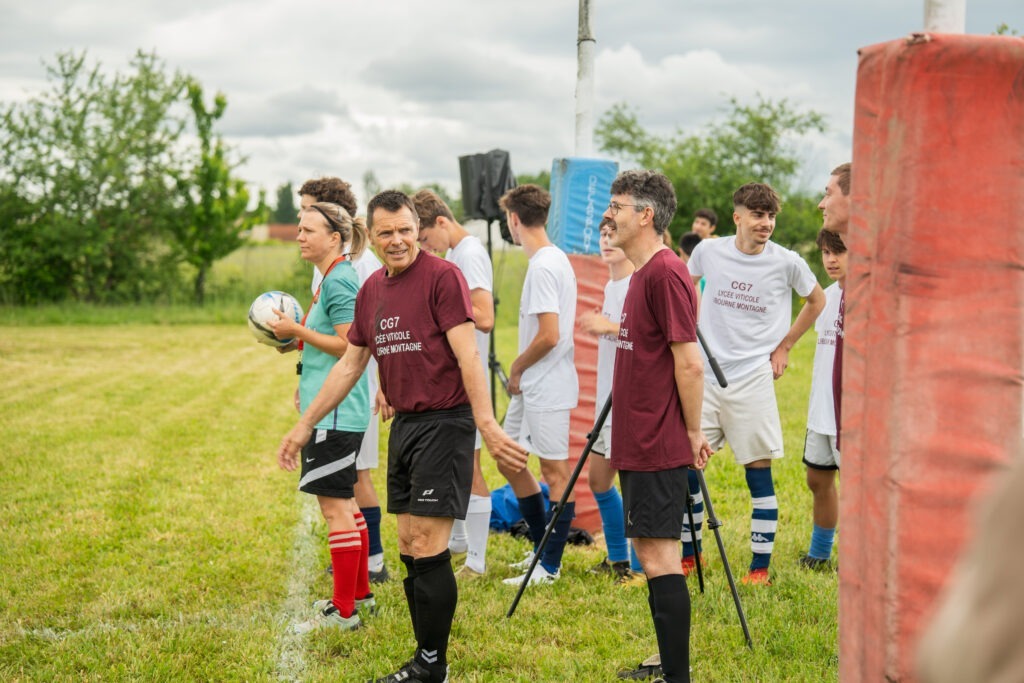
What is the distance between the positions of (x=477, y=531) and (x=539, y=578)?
0.49m

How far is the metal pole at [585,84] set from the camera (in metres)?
6.85

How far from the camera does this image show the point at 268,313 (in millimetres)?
4844

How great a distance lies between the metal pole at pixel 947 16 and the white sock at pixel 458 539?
4467 mm

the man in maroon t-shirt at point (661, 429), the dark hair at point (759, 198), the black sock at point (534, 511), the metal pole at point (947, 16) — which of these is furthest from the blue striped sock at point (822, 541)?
the metal pole at point (947, 16)

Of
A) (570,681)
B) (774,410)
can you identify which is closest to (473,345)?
(570,681)

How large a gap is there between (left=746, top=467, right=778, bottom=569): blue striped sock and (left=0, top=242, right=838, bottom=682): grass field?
178 millimetres

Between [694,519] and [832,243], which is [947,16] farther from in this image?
[694,519]

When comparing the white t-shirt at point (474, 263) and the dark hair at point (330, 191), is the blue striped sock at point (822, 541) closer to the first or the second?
the white t-shirt at point (474, 263)

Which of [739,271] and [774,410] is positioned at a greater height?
[739,271]

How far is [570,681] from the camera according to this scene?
4137 mm

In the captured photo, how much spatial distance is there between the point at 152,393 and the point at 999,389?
12.7 m

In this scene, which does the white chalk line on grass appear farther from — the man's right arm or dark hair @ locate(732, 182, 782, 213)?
dark hair @ locate(732, 182, 782, 213)

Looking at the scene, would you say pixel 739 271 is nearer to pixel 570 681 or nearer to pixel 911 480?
pixel 570 681

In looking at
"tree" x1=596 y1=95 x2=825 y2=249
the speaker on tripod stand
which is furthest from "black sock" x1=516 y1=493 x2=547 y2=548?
"tree" x1=596 y1=95 x2=825 y2=249
